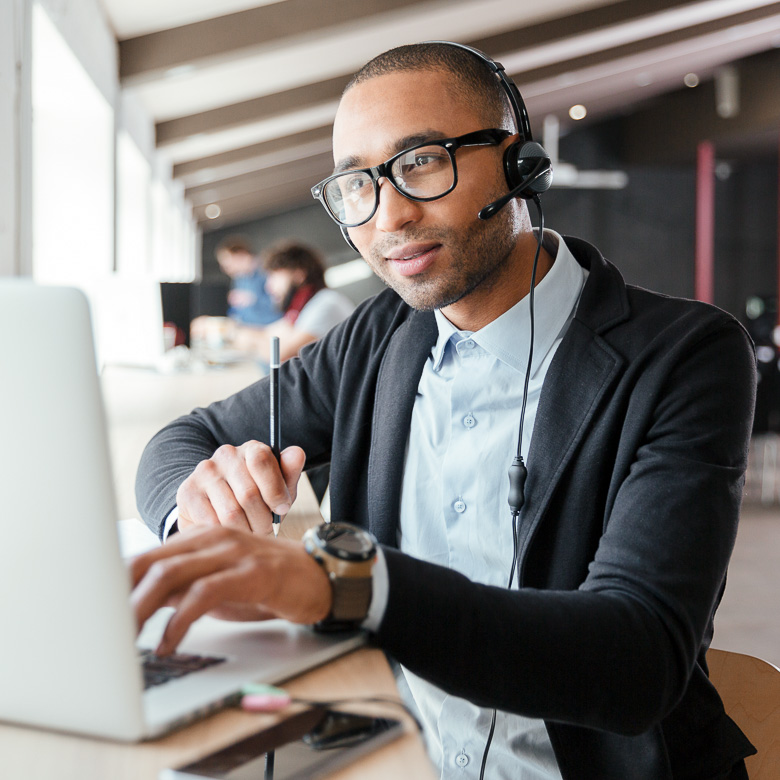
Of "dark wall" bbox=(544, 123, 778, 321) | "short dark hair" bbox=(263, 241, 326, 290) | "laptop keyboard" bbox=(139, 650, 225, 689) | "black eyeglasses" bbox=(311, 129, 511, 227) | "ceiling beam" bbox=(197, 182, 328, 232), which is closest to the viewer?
"laptop keyboard" bbox=(139, 650, 225, 689)

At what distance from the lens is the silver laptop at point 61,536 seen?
0.49 m

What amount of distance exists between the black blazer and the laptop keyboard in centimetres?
13

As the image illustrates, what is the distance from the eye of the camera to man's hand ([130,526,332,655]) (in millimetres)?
574

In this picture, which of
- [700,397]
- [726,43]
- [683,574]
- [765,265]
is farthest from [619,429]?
[765,265]

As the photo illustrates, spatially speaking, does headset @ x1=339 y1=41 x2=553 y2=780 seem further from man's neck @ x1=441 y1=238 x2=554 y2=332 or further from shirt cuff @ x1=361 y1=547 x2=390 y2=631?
shirt cuff @ x1=361 y1=547 x2=390 y2=631

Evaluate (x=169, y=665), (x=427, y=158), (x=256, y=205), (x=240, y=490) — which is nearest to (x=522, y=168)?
(x=427, y=158)

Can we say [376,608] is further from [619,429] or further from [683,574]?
[619,429]

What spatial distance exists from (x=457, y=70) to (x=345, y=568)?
28.9 inches

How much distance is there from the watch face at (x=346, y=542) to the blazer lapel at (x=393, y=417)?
0.47 meters

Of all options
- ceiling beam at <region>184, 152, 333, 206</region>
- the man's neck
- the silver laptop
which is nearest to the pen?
the man's neck

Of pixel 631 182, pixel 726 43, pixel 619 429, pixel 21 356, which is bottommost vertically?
pixel 619 429

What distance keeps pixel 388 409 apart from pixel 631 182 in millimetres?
11857

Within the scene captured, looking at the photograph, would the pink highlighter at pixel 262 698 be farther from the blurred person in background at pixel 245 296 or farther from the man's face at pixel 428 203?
the blurred person in background at pixel 245 296

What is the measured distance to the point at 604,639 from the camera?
2.27 feet
